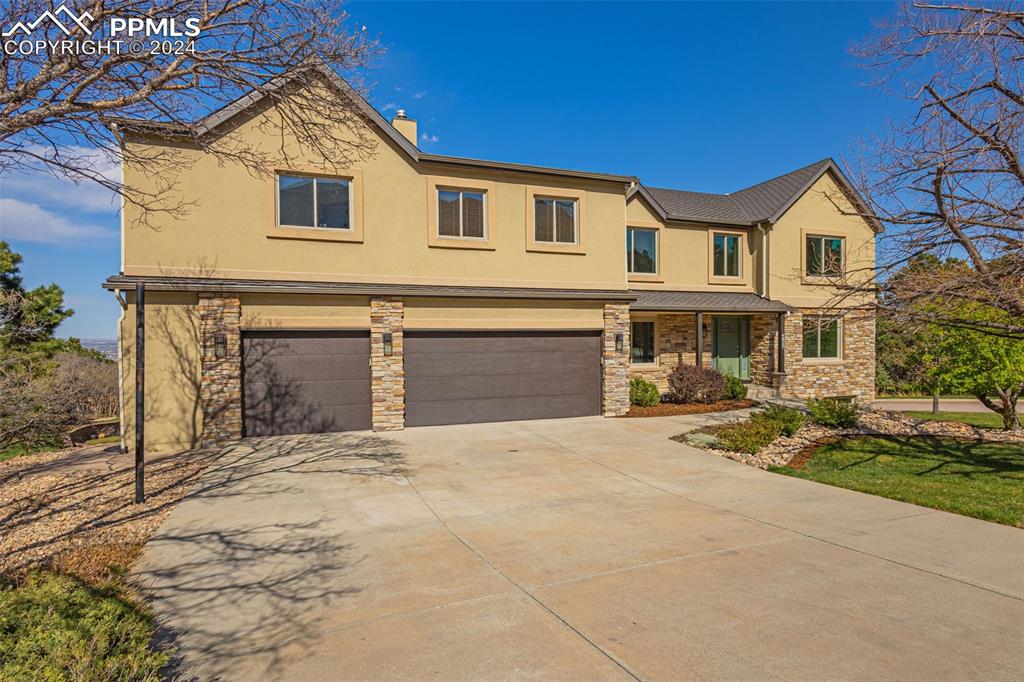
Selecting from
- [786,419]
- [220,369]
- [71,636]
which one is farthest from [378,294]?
[786,419]

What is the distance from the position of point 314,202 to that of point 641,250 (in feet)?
35.2

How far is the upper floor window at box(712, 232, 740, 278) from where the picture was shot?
19156 mm

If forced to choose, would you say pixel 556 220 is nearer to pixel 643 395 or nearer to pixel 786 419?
pixel 643 395

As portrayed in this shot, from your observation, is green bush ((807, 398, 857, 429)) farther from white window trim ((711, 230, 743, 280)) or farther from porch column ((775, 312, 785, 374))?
white window trim ((711, 230, 743, 280))

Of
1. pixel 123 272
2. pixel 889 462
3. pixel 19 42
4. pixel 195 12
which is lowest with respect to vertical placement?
pixel 889 462

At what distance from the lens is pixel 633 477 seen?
850 centimetres

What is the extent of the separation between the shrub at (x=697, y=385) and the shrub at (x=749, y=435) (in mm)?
3922

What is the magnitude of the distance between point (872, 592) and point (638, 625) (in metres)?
2.13

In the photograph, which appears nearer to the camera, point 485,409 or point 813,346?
point 485,409

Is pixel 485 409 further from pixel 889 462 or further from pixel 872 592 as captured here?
pixel 872 592

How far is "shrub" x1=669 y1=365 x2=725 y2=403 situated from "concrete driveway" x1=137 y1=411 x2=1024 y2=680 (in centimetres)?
800

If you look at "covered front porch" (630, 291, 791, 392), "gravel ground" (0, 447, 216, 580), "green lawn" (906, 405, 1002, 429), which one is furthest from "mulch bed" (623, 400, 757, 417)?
"gravel ground" (0, 447, 216, 580)

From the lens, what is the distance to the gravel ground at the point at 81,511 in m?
5.16

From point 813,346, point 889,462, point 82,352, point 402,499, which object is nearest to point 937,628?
point 402,499
